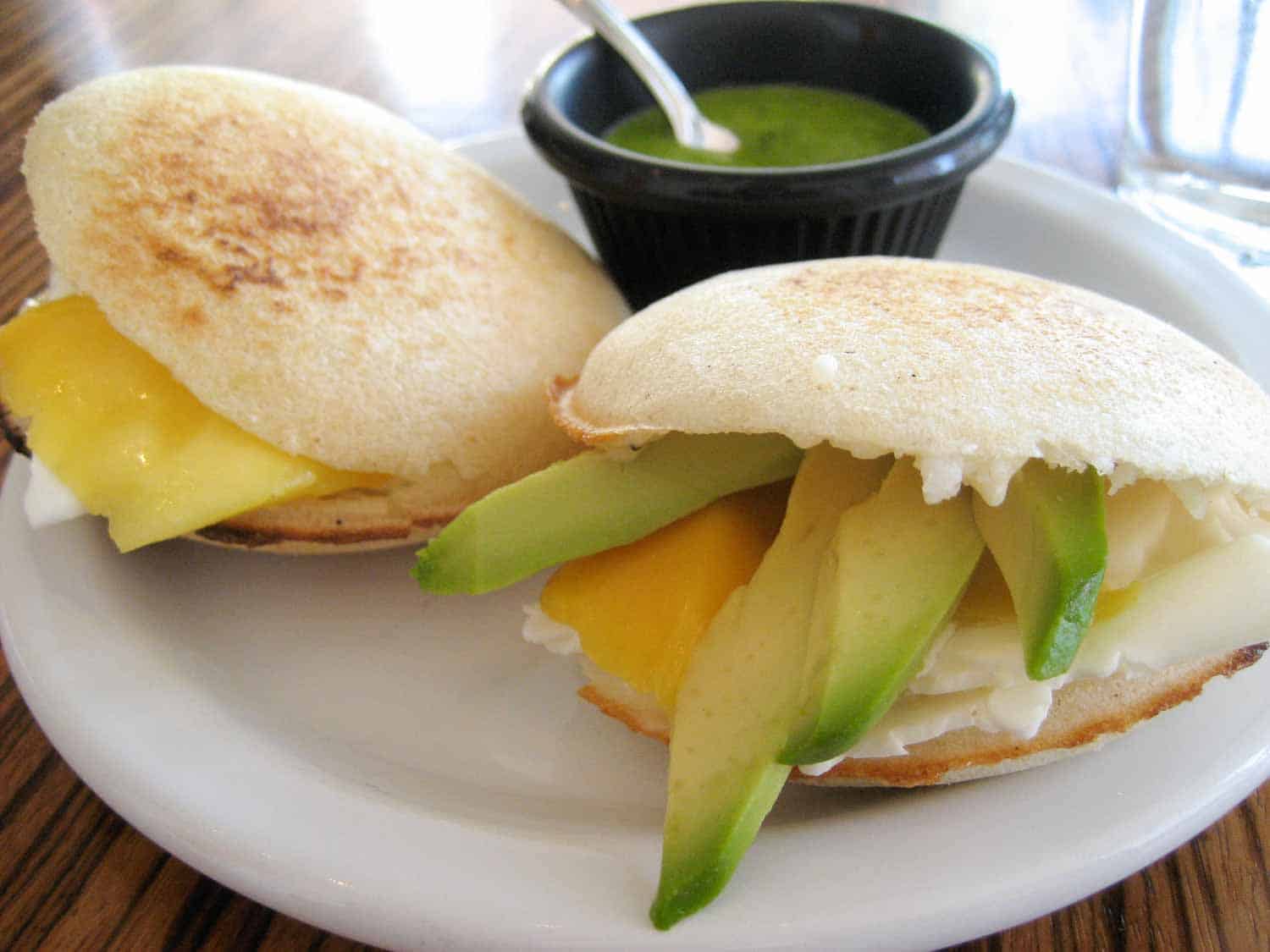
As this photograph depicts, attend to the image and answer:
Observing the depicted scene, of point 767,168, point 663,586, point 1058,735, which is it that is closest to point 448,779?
point 663,586

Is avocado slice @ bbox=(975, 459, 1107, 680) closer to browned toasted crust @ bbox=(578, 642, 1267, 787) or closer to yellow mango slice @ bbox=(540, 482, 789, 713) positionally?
browned toasted crust @ bbox=(578, 642, 1267, 787)

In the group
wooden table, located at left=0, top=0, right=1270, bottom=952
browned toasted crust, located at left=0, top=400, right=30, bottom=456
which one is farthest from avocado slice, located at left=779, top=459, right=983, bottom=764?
browned toasted crust, located at left=0, top=400, right=30, bottom=456

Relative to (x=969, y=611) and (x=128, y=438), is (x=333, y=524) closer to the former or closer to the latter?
(x=128, y=438)

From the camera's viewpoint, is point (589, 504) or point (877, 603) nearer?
point (877, 603)

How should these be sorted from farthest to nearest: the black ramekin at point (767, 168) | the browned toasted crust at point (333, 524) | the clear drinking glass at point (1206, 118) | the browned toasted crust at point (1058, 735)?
the clear drinking glass at point (1206, 118), the black ramekin at point (767, 168), the browned toasted crust at point (333, 524), the browned toasted crust at point (1058, 735)

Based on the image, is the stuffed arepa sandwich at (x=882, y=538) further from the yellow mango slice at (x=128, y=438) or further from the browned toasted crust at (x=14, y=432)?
the browned toasted crust at (x=14, y=432)

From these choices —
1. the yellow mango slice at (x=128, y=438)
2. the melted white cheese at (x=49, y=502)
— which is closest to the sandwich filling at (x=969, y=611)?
the yellow mango slice at (x=128, y=438)
